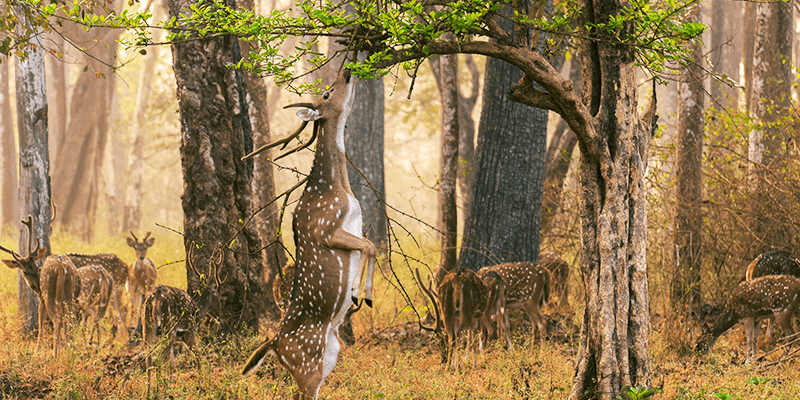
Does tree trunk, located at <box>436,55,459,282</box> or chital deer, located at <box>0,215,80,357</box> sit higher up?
tree trunk, located at <box>436,55,459,282</box>

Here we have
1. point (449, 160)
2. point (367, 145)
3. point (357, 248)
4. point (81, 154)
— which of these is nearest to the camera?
point (357, 248)

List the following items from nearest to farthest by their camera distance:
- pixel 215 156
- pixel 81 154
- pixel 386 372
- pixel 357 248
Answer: pixel 357 248 < pixel 386 372 < pixel 215 156 < pixel 81 154

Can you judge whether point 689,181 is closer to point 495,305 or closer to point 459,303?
point 495,305

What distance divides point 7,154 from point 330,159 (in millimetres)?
22541

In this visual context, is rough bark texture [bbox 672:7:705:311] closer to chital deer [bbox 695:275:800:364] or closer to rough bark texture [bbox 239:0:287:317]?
chital deer [bbox 695:275:800:364]

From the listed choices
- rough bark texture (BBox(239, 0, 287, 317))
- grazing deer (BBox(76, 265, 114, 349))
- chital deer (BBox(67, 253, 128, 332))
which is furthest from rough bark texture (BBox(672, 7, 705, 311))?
chital deer (BBox(67, 253, 128, 332))

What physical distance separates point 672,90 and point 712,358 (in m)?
15.9

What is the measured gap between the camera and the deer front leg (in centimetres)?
436

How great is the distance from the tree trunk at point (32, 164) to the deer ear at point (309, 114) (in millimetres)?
5553

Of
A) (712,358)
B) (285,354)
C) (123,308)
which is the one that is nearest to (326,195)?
(285,354)

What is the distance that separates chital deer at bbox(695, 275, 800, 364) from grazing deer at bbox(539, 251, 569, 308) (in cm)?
222

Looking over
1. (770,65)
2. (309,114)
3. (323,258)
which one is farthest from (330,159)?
(770,65)

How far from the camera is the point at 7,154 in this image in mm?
22984

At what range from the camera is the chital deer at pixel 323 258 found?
4504 millimetres
